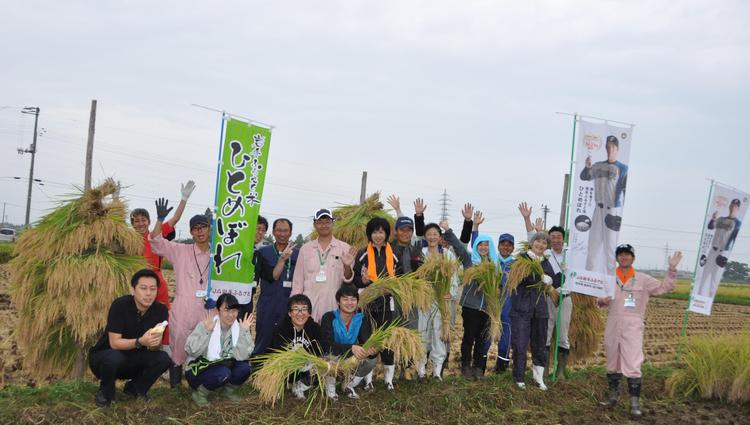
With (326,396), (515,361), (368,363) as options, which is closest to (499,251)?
(515,361)

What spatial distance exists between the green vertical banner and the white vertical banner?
5.64 meters

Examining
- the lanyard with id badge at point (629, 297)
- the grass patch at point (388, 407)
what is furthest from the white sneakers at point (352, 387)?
the lanyard with id badge at point (629, 297)

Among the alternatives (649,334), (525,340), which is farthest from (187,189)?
(649,334)

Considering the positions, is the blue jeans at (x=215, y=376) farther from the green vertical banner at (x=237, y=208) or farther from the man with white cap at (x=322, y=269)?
the man with white cap at (x=322, y=269)

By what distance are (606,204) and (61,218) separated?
5.51 meters

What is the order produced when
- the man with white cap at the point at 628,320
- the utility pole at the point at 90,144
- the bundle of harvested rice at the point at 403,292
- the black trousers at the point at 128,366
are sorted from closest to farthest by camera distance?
the black trousers at the point at 128,366 → the bundle of harvested rice at the point at 403,292 → the man with white cap at the point at 628,320 → the utility pole at the point at 90,144

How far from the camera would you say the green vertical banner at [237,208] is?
549cm

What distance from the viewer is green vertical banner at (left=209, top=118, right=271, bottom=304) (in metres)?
5.49

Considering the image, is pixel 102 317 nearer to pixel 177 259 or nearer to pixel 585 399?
pixel 177 259

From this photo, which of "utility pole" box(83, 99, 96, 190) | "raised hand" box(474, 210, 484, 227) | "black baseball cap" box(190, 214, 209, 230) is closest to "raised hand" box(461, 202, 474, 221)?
"raised hand" box(474, 210, 484, 227)

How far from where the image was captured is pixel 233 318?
5.17 metres

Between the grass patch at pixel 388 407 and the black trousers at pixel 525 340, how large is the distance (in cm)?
22

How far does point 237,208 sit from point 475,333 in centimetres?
289

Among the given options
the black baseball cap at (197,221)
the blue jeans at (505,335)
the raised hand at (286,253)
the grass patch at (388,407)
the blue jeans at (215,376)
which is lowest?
the grass patch at (388,407)
